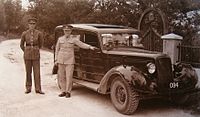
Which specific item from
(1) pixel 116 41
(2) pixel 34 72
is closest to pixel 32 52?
(2) pixel 34 72

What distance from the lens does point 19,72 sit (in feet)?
6.63

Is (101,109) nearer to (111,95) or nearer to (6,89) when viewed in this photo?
(111,95)

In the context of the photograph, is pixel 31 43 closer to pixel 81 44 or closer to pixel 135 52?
pixel 81 44

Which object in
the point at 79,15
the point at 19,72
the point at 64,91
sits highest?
the point at 79,15

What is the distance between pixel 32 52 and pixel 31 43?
7 centimetres

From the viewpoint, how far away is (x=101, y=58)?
235cm

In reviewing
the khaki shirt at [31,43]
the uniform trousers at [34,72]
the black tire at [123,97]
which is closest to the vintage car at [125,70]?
the black tire at [123,97]

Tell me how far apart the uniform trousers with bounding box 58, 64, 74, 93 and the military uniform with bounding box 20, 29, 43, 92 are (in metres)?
0.22

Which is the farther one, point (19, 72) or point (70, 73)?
point (70, 73)

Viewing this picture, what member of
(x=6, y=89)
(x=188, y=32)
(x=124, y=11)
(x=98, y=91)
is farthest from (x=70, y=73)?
(x=188, y=32)

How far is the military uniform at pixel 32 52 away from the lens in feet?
6.71

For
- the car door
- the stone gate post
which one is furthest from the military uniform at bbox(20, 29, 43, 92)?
the stone gate post

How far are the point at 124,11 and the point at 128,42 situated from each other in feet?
2.61

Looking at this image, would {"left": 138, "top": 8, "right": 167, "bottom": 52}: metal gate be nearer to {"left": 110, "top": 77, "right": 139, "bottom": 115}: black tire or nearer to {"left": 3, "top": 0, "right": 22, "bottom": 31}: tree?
{"left": 110, "top": 77, "right": 139, "bottom": 115}: black tire
